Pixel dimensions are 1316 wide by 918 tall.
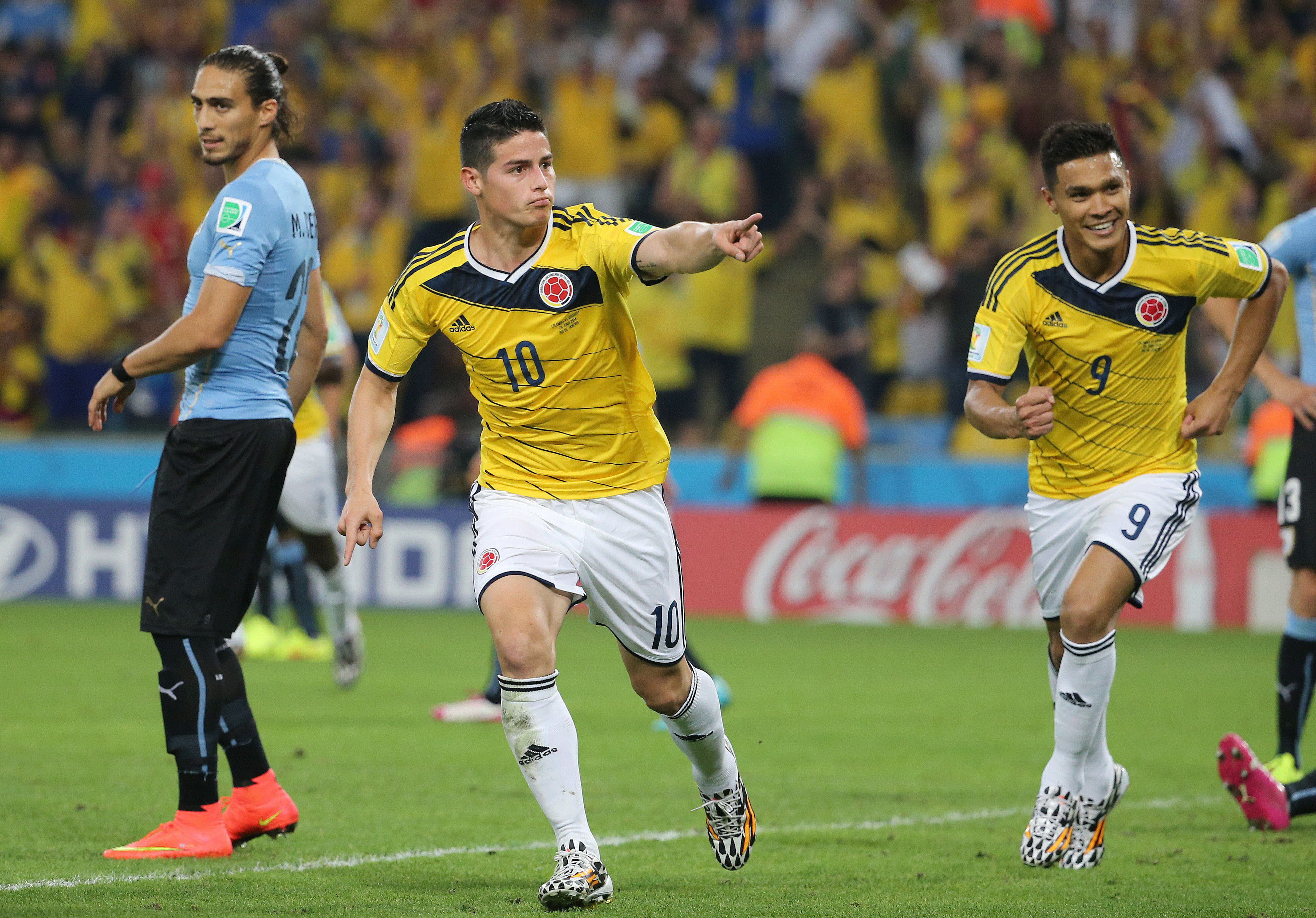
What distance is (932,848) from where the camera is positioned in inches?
226

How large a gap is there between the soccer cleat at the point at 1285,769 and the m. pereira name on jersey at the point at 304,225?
4053mm

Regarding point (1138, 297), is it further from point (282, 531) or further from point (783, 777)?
point (282, 531)

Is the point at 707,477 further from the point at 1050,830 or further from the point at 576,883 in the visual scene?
the point at 576,883

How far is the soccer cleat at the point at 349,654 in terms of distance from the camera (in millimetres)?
9578

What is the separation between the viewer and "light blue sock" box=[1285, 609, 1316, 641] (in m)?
6.55

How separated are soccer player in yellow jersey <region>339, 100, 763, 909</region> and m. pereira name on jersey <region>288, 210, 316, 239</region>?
0.48 m

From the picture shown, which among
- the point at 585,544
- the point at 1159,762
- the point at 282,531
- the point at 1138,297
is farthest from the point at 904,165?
the point at 585,544

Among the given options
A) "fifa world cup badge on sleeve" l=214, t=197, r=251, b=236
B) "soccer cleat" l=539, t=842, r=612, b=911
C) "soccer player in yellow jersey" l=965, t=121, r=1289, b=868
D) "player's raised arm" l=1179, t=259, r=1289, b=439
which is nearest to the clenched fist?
"soccer player in yellow jersey" l=965, t=121, r=1289, b=868

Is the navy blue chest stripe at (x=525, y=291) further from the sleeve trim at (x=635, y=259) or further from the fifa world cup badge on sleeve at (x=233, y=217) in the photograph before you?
the fifa world cup badge on sleeve at (x=233, y=217)

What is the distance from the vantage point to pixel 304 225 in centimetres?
565

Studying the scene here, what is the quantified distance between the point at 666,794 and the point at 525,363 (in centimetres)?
230

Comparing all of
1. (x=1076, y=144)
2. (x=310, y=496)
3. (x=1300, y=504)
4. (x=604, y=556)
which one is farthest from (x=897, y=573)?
(x=604, y=556)

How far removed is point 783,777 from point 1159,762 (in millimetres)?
1812

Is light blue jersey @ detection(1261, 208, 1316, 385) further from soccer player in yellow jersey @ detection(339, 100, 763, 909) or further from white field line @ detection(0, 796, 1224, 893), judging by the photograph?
soccer player in yellow jersey @ detection(339, 100, 763, 909)
